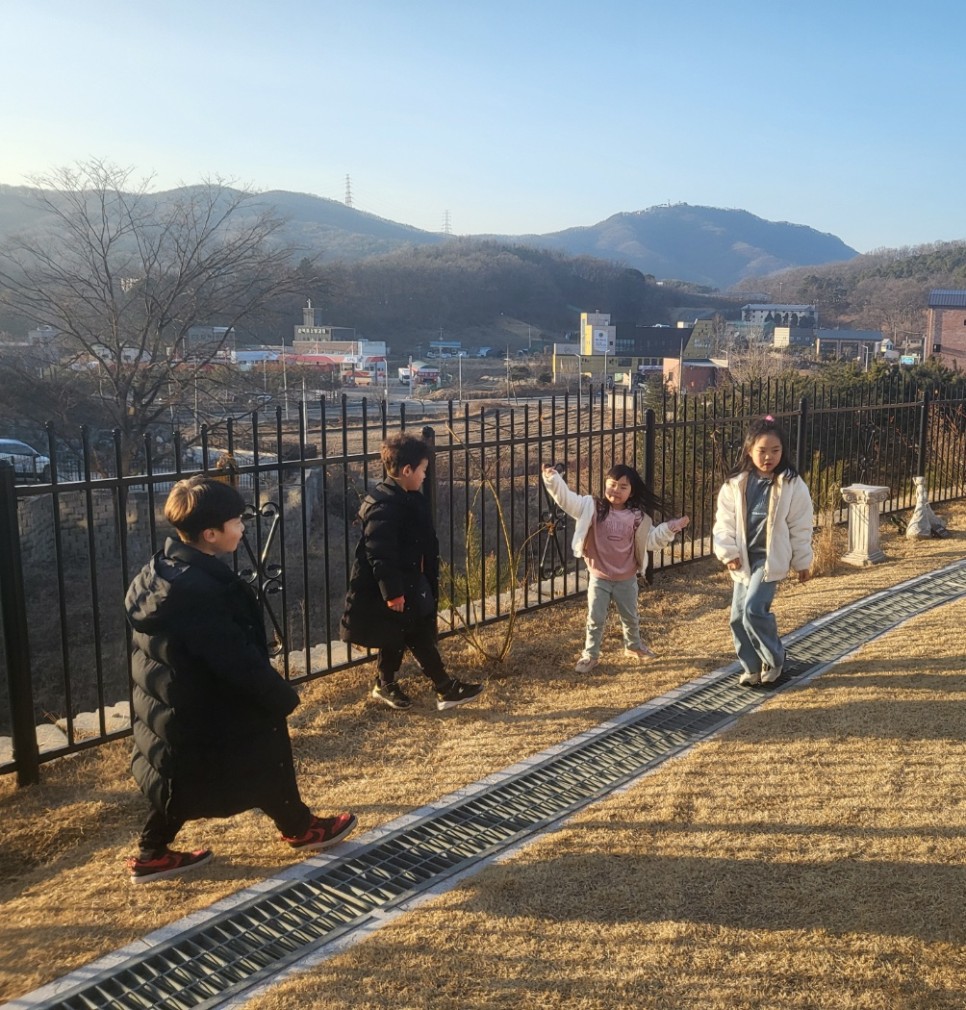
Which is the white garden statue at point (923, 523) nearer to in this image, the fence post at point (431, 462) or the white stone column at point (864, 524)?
the white stone column at point (864, 524)

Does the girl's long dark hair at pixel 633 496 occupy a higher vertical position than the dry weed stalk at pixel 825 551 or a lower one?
higher

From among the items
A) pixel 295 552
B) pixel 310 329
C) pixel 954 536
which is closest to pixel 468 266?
pixel 310 329

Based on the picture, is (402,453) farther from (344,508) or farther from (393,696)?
(393,696)

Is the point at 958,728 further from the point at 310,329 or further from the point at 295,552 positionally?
the point at 310,329

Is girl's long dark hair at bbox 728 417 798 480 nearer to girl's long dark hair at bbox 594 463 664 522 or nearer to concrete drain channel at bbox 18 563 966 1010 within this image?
girl's long dark hair at bbox 594 463 664 522

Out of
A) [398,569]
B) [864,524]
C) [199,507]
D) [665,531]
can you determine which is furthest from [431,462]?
[864,524]

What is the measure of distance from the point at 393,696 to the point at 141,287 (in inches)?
858

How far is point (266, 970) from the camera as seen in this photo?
8.72 feet

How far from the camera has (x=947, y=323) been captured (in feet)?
234

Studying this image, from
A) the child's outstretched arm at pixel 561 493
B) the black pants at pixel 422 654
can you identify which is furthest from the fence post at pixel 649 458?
the black pants at pixel 422 654

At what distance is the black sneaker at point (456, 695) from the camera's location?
4.84m

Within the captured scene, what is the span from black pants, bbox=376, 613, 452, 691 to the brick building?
74660mm

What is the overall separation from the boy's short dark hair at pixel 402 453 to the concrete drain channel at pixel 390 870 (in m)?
1.52

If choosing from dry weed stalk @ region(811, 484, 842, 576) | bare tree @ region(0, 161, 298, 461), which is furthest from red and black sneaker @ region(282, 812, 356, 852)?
bare tree @ region(0, 161, 298, 461)
